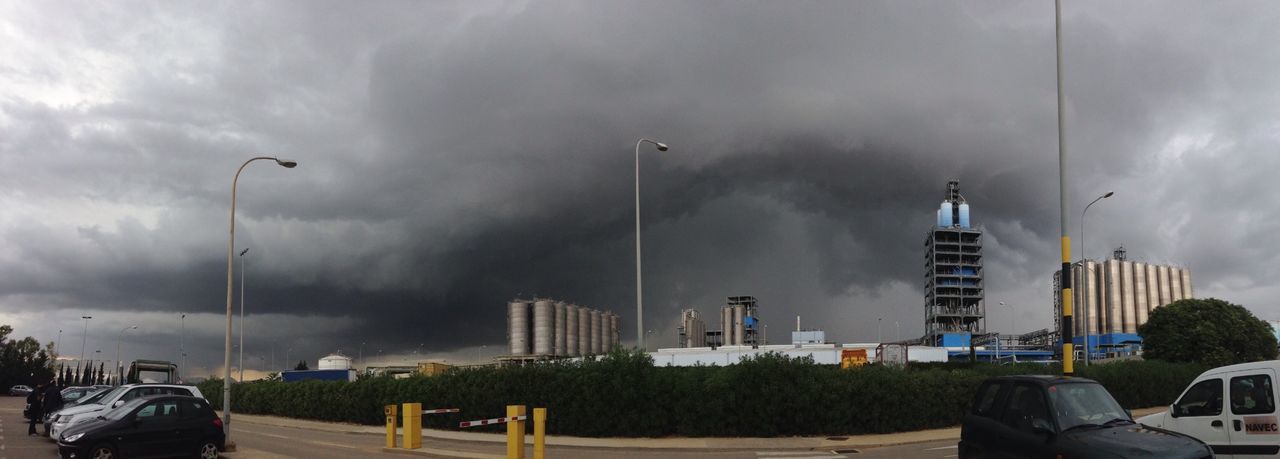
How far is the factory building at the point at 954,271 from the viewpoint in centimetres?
15800

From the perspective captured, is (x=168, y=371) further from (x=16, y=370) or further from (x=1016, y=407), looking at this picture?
(x=1016, y=407)

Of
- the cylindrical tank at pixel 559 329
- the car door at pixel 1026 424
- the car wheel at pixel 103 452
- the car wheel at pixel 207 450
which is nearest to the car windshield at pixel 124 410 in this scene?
the car wheel at pixel 103 452

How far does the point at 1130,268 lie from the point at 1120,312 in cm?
963

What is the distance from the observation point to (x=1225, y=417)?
12953 millimetres

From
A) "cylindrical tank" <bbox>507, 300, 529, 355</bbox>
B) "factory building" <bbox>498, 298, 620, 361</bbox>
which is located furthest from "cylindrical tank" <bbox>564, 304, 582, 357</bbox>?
"cylindrical tank" <bbox>507, 300, 529, 355</bbox>

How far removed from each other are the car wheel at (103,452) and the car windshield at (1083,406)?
19.8 meters

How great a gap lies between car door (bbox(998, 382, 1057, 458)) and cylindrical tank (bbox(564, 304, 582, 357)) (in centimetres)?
15416

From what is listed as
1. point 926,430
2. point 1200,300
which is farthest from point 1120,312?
point 926,430

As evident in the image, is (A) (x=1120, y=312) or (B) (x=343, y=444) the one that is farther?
(A) (x=1120, y=312)

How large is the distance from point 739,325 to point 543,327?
42.6 metres

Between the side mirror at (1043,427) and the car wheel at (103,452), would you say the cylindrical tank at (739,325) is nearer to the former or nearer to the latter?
the car wheel at (103,452)

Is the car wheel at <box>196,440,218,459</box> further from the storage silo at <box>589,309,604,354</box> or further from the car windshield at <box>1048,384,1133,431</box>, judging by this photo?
the storage silo at <box>589,309,604,354</box>

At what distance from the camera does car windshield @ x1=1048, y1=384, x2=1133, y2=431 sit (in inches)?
427

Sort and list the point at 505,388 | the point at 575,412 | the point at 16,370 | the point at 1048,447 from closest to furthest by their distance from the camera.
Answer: the point at 1048,447 < the point at 575,412 < the point at 505,388 < the point at 16,370
